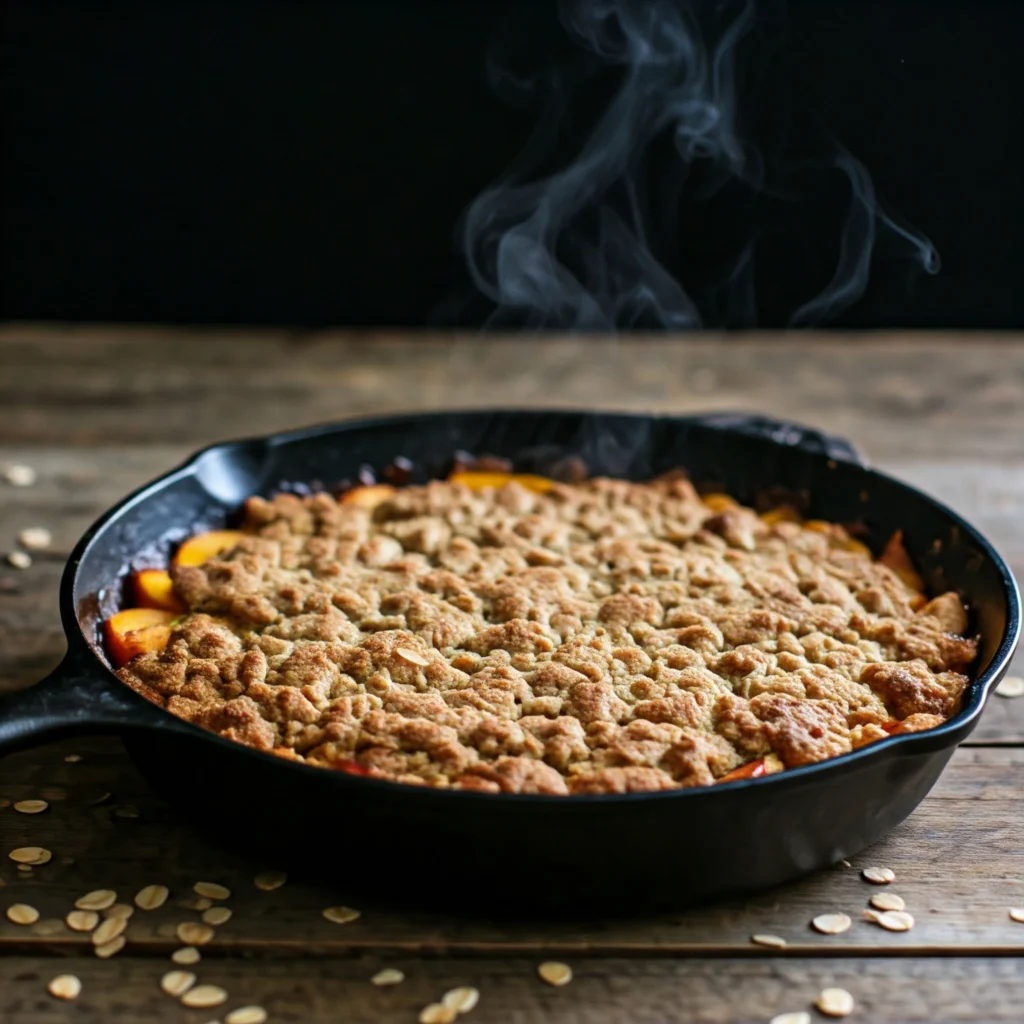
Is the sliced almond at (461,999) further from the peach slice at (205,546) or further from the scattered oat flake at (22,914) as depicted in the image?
the peach slice at (205,546)

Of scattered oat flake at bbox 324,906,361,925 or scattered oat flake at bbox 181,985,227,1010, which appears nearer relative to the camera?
scattered oat flake at bbox 181,985,227,1010

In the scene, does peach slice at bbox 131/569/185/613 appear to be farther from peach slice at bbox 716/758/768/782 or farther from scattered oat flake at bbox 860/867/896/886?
scattered oat flake at bbox 860/867/896/886

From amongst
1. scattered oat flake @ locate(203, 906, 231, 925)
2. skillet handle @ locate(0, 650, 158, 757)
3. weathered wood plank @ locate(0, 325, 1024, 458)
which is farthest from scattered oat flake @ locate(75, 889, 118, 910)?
weathered wood plank @ locate(0, 325, 1024, 458)

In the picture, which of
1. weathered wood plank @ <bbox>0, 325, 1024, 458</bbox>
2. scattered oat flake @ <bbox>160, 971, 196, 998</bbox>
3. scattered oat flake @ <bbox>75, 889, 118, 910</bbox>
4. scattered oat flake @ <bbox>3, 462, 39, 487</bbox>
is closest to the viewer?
scattered oat flake @ <bbox>160, 971, 196, 998</bbox>

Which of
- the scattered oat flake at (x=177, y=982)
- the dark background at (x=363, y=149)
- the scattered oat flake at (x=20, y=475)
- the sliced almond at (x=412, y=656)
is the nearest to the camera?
the scattered oat flake at (x=177, y=982)

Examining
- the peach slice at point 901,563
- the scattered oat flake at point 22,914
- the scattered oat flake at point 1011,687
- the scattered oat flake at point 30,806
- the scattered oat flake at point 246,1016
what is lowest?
the scattered oat flake at point 30,806

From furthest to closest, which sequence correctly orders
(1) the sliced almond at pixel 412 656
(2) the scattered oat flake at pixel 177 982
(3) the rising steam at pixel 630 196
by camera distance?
(3) the rising steam at pixel 630 196
(1) the sliced almond at pixel 412 656
(2) the scattered oat flake at pixel 177 982

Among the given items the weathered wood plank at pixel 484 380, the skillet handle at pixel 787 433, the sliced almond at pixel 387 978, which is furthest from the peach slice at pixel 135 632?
the weathered wood plank at pixel 484 380

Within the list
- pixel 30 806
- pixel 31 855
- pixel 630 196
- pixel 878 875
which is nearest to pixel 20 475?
pixel 30 806
